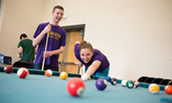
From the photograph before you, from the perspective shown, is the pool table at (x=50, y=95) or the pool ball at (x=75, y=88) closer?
the pool table at (x=50, y=95)

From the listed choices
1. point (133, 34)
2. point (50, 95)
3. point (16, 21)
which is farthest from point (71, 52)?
point (50, 95)

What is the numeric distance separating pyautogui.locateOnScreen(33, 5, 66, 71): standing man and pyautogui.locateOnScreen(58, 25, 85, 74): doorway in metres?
Result: 2.34

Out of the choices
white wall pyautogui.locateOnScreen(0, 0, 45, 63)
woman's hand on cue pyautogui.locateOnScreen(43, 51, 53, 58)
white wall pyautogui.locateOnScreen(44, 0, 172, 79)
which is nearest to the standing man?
woman's hand on cue pyautogui.locateOnScreen(43, 51, 53, 58)

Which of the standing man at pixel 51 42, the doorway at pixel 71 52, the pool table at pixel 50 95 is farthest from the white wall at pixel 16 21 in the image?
the pool table at pixel 50 95

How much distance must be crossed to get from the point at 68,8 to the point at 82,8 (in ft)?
2.13

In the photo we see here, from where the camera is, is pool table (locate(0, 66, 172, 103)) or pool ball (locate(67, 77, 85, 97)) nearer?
pool table (locate(0, 66, 172, 103))

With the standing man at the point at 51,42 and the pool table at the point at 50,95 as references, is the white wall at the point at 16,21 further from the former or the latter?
the pool table at the point at 50,95

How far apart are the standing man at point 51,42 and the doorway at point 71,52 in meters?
2.34

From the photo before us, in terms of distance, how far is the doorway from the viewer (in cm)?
522

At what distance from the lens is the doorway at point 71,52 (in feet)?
17.1

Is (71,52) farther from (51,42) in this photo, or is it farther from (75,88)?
(75,88)

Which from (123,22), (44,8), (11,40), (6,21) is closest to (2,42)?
(11,40)

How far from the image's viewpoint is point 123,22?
3939mm

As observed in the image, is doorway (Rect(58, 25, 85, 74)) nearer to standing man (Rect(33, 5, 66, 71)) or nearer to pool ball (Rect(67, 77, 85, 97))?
standing man (Rect(33, 5, 66, 71))
